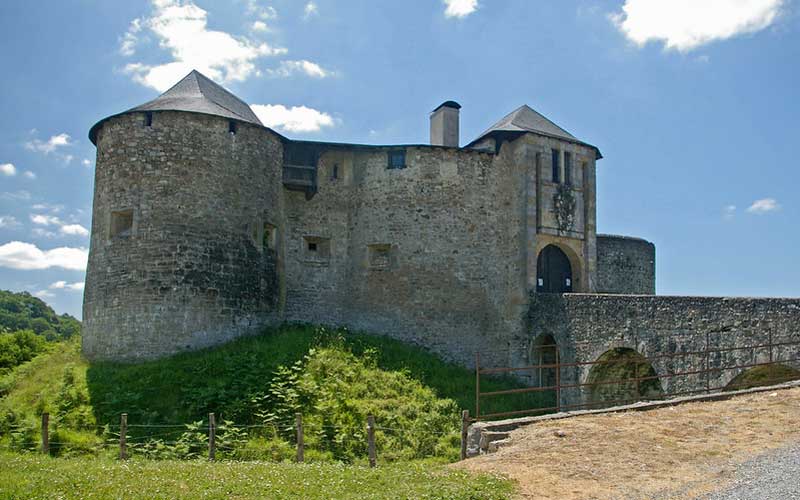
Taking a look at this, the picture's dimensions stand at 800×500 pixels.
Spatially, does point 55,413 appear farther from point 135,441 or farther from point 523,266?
point 523,266

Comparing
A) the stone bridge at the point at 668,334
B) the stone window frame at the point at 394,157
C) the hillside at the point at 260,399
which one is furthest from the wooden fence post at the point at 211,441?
the stone window frame at the point at 394,157

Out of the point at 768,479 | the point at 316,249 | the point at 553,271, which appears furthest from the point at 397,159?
the point at 768,479

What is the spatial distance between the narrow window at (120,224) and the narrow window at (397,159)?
317 inches

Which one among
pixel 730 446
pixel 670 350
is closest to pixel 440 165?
pixel 670 350

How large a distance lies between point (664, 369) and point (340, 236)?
10862mm

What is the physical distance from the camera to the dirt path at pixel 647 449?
9078mm

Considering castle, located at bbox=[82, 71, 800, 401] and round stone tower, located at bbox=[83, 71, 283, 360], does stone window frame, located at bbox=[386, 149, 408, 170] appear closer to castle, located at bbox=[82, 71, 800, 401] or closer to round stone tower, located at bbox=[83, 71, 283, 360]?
castle, located at bbox=[82, 71, 800, 401]

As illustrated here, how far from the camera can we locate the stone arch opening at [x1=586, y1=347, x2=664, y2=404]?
19359 mm

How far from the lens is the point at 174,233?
2028cm

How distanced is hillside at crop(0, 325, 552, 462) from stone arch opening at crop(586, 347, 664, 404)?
174 cm

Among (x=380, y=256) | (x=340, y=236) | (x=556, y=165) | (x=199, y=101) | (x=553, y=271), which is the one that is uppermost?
(x=199, y=101)

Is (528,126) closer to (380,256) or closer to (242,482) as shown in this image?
(380,256)

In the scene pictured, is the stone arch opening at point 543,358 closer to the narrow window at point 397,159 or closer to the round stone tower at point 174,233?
the narrow window at point 397,159

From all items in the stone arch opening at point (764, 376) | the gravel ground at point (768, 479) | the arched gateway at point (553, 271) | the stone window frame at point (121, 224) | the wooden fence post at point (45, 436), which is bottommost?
the wooden fence post at point (45, 436)
